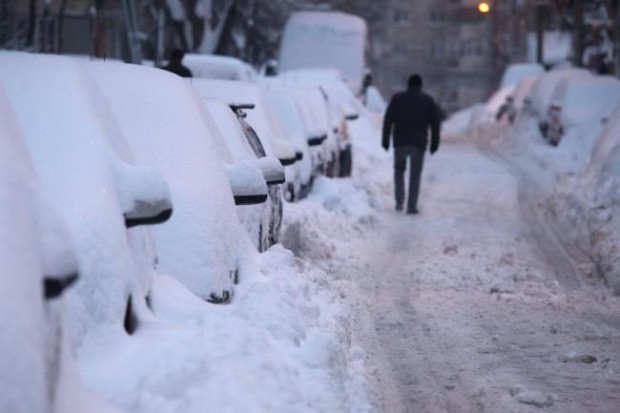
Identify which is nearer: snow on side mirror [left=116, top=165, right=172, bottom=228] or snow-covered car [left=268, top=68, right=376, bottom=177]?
snow on side mirror [left=116, top=165, right=172, bottom=228]

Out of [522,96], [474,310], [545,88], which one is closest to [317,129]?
[474,310]

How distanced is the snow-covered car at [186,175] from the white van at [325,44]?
92.0ft

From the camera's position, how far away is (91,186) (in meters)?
5.42

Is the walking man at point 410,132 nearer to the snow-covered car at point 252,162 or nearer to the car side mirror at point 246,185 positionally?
the snow-covered car at point 252,162

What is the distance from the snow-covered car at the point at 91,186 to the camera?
5117mm

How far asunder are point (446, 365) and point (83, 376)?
3724mm

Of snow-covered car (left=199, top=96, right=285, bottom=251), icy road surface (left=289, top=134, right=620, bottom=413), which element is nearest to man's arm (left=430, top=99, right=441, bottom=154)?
icy road surface (left=289, top=134, right=620, bottom=413)

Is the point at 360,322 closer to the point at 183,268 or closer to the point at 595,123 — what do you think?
the point at 183,268

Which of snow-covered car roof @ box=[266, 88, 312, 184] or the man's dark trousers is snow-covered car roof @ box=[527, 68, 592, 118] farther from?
snow-covered car roof @ box=[266, 88, 312, 184]

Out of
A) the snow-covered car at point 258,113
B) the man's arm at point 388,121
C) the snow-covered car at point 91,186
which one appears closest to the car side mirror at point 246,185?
the snow-covered car at point 91,186

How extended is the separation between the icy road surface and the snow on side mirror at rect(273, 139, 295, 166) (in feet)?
3.26

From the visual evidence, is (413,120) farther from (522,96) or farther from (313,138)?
(522,96)

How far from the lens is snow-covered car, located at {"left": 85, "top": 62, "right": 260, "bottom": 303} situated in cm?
671

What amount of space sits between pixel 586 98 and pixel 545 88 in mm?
5497
